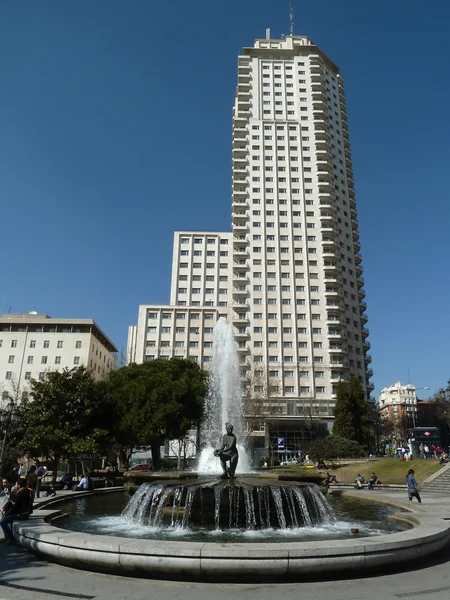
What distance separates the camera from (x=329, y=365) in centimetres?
6944

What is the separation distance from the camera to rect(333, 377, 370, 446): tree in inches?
2288

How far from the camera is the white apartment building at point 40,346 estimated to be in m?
68.8

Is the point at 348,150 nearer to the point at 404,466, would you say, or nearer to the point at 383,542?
the point at 404,466

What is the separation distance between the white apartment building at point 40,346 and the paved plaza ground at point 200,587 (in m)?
63.4

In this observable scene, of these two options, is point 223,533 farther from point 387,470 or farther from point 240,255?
point 240,255

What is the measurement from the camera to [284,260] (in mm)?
75562

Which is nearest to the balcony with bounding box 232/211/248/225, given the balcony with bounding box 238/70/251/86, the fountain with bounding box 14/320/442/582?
the balcony with bounding box 238/70/251/86

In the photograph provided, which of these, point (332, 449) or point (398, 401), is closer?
point (332, 449)

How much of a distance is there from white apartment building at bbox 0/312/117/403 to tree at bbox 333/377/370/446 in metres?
39.5

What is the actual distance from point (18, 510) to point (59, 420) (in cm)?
2039

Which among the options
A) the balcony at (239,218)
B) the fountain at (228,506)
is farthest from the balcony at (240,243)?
the fountain at (228,506)

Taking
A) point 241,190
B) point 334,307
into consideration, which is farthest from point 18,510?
point 241,190

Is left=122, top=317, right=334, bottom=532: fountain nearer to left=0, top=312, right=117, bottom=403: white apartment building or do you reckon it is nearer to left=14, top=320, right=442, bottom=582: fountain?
left=14, top=320, right=442, bottom=582: fountain

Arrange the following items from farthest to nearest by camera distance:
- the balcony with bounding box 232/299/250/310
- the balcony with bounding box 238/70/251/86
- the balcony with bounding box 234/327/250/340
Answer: the balcony with bounding box 238/70/251/86 → the balcony with bounding box 232/299/250/310 → the balcony with bounding box 234/327/250/340
